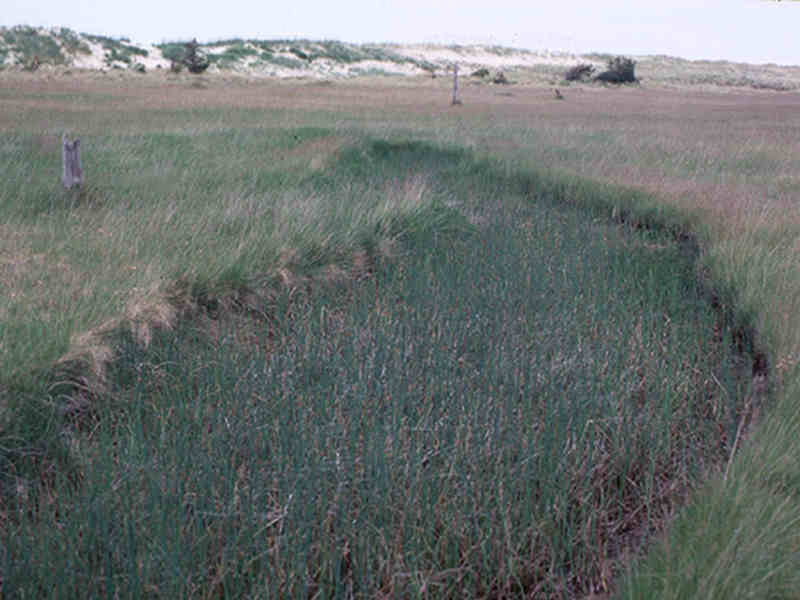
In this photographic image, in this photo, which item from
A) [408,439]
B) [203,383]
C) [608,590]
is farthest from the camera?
[203,383]

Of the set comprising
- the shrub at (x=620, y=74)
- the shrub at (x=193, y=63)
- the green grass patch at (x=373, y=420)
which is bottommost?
the green grass patch at (x=373, y=420)

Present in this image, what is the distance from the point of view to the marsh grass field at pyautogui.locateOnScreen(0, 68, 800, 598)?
9.69 feet

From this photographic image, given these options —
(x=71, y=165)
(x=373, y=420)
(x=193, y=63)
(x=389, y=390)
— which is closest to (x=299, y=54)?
(x=193, y=63)

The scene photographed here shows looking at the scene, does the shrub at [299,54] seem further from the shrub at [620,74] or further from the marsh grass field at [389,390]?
the marsh grass field at [389,390]

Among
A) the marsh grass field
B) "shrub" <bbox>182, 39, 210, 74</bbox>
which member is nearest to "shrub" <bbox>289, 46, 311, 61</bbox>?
"shrub" <bbox>182, 39, 210, 74</bbox>

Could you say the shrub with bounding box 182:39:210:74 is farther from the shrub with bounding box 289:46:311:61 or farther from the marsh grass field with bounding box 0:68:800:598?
the marsh grass field with bounding box 0:68:800:598

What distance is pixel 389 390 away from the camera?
4.20 metres

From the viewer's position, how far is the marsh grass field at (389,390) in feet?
9.69

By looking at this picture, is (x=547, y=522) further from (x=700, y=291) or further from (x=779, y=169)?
(x=779, y=169)

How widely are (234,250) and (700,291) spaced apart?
3765mm

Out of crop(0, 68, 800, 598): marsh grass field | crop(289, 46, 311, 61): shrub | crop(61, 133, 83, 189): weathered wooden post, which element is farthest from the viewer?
crop(289, 46, 311, 61): shrub

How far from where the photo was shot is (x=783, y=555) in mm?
2674

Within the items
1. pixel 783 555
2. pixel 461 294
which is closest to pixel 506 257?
pixel 461 294

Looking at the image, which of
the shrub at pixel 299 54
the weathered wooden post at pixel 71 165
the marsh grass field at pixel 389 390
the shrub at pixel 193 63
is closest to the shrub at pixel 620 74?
the shrub at pixel 299 54
